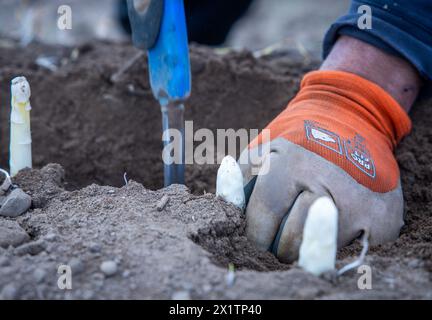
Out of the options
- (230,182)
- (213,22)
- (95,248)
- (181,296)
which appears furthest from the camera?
(213,22)

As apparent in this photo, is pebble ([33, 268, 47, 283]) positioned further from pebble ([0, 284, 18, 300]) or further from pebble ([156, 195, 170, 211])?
pebble ([156, 195, 170, 211])

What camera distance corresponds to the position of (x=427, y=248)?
125cm

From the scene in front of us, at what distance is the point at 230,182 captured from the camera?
138 centimetres

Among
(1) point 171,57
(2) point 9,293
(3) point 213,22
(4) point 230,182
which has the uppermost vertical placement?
(3) point 213,22

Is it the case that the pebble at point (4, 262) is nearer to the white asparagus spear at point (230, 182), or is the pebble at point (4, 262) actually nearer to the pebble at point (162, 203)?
the pebble at point (162, 203)

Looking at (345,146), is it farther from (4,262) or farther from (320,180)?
(4,262)

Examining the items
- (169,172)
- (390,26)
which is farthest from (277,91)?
(169,172)

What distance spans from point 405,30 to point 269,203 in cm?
80

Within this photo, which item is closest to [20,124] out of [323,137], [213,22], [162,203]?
[162,203]

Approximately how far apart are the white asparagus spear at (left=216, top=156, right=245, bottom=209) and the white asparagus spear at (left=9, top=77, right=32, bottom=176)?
2.07 feet

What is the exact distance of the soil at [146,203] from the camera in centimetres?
109

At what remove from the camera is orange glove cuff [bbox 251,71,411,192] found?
144cm

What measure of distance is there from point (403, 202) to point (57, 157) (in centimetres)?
129
